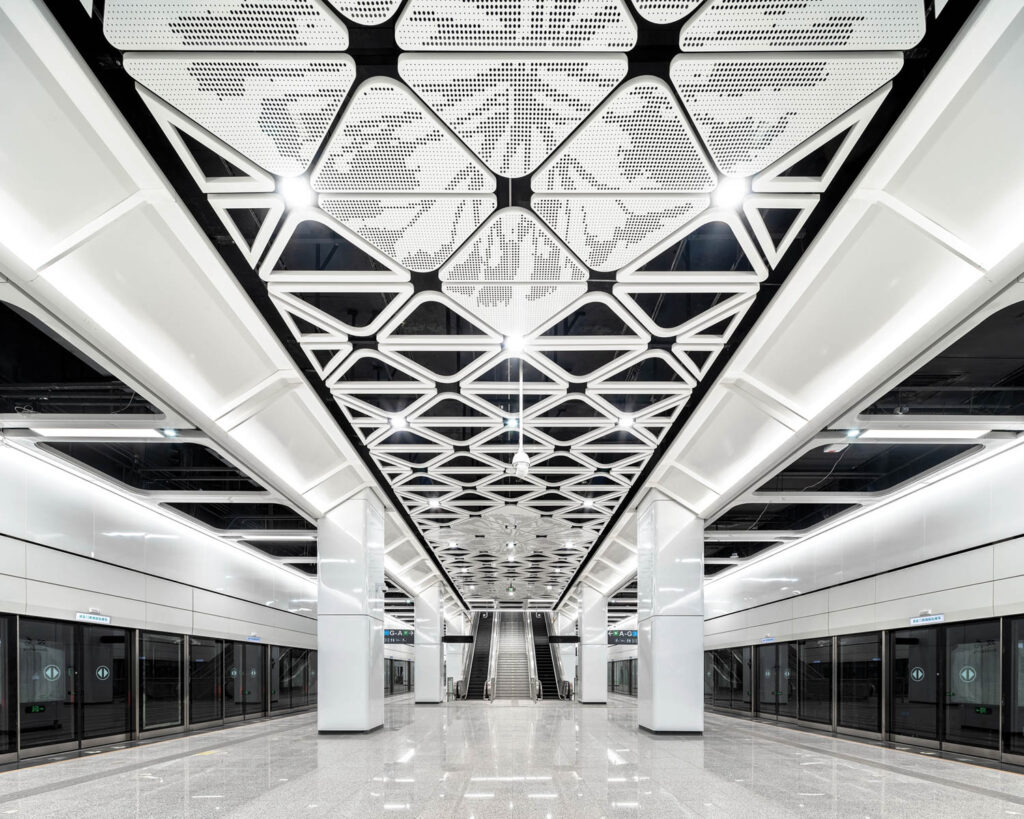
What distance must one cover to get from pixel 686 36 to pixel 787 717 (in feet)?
67.9

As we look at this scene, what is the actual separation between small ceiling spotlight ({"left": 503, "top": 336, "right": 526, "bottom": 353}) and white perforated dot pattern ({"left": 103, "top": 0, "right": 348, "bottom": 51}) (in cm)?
488

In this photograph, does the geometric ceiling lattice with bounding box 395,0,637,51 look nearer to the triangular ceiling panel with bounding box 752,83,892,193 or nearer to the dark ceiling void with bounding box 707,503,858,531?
the triangular ceiling panel with bounding box 752,83,892,193

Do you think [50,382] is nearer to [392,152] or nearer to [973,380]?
[392,152]

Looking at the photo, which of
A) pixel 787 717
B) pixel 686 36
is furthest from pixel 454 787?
pixel 787 717

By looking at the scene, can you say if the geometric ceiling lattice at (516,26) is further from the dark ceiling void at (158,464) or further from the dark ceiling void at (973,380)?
the dark ceiling void at (158,464)

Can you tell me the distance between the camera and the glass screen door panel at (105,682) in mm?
14070

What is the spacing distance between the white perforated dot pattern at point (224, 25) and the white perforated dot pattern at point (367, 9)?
0.32 feet

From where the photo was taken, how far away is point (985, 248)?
245 inches

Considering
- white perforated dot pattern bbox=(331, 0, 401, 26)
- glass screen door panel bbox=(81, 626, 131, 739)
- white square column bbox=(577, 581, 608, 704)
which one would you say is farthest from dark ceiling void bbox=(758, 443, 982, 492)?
white square column bbox=(577, 581, 608, 704)

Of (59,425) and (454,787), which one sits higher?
(59,425)

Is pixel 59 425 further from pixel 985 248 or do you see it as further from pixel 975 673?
pixel 975 673

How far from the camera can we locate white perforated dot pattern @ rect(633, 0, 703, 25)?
15.1 ft

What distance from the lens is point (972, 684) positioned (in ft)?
42.6

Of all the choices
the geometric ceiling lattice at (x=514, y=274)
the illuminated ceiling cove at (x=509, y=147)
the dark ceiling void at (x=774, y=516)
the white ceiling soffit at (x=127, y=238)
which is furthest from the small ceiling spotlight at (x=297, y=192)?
the dark ceiling void at (x=774, y=516)
